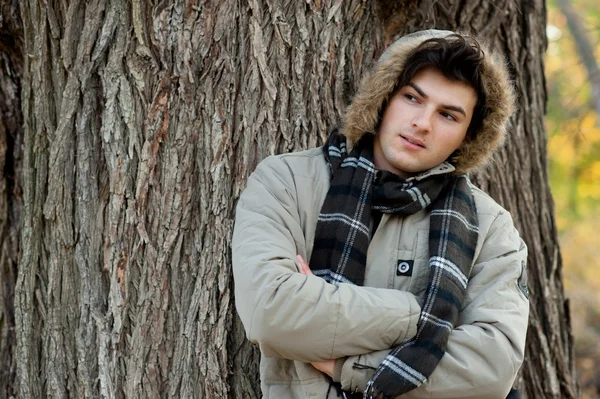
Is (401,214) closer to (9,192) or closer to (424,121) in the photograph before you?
(424,121)

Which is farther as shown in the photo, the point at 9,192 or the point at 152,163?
the point at 9,192

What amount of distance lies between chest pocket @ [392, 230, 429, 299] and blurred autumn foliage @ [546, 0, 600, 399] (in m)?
5.71

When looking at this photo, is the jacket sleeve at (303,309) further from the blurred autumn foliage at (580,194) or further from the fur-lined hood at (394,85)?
the blurred autumn foliage at (580,194)

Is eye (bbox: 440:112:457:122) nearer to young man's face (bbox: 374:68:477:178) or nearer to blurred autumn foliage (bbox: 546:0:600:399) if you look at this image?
young man's face (bbox: 374:68:477:178)

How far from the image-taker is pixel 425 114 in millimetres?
2676

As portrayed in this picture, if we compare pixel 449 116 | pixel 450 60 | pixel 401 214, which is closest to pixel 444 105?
pixel 449 116

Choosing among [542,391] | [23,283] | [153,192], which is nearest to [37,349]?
[23,283]

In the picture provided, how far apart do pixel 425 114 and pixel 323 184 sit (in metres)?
0.46

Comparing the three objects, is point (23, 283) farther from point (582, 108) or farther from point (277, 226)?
point (582, 108)

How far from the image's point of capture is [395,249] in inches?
102

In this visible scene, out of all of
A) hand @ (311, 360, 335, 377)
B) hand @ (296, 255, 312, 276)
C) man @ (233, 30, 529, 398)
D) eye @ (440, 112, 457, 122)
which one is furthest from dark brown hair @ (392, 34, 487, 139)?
hand @ (311, 360, 335, 377)

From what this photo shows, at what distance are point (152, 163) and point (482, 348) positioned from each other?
4.78ft

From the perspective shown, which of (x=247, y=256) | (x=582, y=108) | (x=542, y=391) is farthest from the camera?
(x=582, y=108)

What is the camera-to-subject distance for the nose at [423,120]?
265cm
